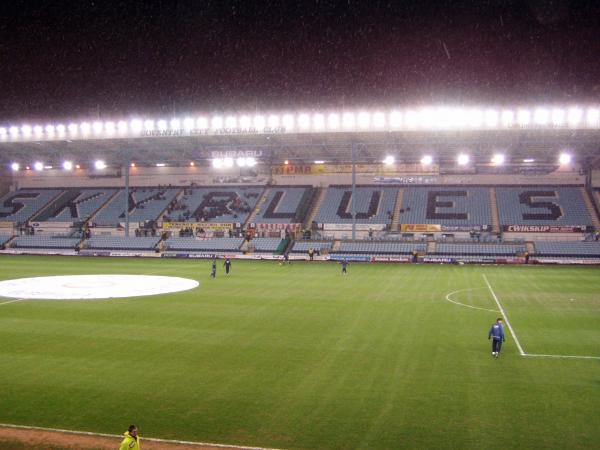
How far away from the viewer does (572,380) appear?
1352 cm

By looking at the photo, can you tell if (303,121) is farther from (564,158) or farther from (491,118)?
(564,158)

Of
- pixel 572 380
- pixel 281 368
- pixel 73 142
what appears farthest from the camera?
pixel 73 142

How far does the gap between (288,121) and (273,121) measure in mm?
1444

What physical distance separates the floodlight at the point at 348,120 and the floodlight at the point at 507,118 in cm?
1313

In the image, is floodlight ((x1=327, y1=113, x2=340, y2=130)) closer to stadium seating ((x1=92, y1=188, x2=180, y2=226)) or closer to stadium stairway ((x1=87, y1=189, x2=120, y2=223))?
stadium seating ((x1=92, y1=188, x2=180, y2=226))

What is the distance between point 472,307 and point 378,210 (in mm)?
36671

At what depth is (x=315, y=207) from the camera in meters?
63.6

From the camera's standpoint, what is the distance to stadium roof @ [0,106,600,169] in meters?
45.6

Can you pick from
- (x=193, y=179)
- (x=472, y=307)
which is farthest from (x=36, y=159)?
(x=472, y=307)

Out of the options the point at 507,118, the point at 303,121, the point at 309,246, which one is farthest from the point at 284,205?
the point at 507,118

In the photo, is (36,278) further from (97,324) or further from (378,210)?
(378,210)

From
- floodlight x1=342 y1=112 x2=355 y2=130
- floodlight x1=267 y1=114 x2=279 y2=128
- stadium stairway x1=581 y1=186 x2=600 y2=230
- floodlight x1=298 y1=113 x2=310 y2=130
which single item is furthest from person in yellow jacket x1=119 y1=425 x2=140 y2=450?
stadium stairway x1=581 y1=186 x2=600 y2=230

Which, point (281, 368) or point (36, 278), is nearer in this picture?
point (281, 368)

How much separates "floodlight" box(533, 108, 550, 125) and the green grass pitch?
2221 cm
